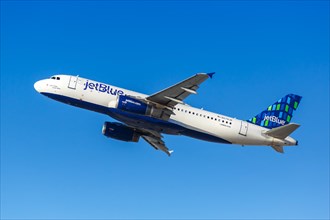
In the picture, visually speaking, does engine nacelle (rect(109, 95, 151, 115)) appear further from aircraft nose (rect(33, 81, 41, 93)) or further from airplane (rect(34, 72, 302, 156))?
aircraft nose (rect(33, 81, 41, 93))

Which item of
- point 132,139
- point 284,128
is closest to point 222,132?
point 284,128

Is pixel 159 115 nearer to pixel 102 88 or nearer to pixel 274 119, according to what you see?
pixel 102 88

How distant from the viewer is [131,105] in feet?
181

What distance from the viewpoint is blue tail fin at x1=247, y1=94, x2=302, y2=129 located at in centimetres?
6144

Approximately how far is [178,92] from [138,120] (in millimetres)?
5201

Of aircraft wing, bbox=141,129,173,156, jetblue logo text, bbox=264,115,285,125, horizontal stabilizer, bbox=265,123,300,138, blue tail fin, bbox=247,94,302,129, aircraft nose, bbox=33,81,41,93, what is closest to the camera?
horizontal stabilizer, bbox=265,123,300,138

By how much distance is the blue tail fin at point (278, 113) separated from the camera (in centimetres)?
6144

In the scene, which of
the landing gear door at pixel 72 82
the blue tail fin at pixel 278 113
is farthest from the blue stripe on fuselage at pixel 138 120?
the blue tail fin at pixel 278 113

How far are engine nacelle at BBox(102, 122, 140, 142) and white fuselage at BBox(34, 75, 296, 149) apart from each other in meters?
3.92

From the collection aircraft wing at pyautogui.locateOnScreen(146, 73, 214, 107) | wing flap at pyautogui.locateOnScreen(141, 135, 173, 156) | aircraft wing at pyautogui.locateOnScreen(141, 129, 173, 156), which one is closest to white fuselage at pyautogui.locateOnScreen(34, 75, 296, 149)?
aircraft wing at pyautogui.locateOnScreen(146, 73, 214, 107)

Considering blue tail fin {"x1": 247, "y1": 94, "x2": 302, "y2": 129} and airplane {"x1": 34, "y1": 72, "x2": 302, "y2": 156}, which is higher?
blue tail fin {"x1": 247, "y1": 94, "x2": 302, "y2": 129}

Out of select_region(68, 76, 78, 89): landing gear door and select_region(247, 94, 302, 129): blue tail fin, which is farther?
select_region(247, 94, 302, 129): blue tail fin

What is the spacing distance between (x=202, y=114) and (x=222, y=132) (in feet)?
9.55

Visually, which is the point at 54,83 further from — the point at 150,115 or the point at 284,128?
the point at 284,128
